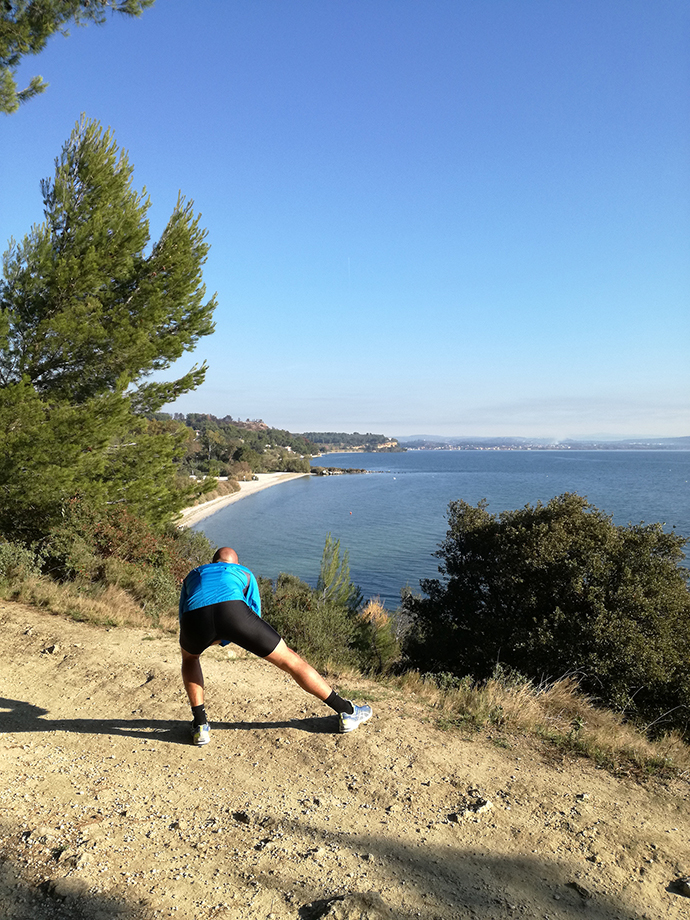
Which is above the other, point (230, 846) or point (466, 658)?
point (230, 846)

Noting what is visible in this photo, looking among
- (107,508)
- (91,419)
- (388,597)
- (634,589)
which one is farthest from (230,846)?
(388,597)

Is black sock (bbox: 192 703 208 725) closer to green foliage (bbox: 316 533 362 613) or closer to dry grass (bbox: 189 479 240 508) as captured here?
green foliage (bbox: 316 533 362 613)

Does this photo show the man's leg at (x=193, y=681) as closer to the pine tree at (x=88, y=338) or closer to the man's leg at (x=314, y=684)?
the man's leg at (x=314, y=684)

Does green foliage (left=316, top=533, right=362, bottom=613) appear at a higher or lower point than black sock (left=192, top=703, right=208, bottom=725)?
lower

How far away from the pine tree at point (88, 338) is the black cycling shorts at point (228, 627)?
266 inches

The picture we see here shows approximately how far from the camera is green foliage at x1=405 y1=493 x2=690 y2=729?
9992 millimetres

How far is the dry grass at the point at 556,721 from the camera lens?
13.7ft

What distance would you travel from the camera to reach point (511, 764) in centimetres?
398

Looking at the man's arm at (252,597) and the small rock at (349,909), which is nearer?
the small rock at (349,909)

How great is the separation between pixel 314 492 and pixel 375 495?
12.4 metres

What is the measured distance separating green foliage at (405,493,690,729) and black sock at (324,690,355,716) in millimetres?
6405

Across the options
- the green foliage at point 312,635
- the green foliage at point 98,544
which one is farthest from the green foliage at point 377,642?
the green foliage at point 98,544

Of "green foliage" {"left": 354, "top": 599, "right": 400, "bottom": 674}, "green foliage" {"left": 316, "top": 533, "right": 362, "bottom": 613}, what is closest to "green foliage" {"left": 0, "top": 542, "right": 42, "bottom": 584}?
"green foliage" {"left": 354, "top": 599, "right": 400, "bottom": 674}

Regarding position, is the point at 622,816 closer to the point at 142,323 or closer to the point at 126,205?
the point at 142,323
